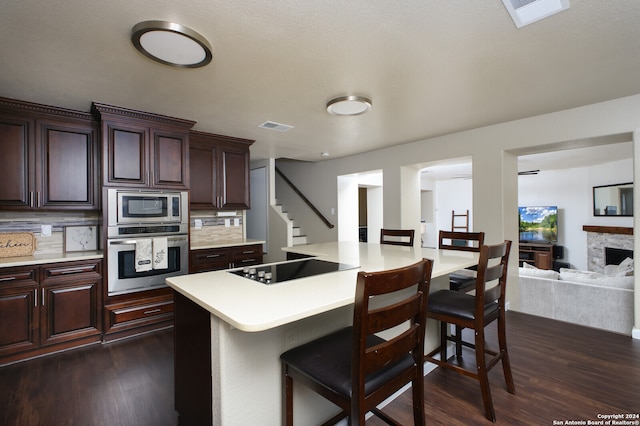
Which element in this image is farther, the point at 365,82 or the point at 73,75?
the point at 365,82

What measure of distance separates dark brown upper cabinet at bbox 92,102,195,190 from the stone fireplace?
7.66m

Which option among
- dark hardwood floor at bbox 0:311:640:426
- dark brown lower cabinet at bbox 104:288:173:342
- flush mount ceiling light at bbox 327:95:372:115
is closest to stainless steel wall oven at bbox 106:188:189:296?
dark brown lower cabinet at bbox 104:288:173:342

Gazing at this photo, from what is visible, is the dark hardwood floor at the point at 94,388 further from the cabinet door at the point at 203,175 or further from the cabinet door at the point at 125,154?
the cabinet door at the point at 203,175

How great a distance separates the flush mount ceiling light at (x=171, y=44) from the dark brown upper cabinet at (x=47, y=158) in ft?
5.71

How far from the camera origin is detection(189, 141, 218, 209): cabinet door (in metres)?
3.82

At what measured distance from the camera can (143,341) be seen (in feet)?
9.52

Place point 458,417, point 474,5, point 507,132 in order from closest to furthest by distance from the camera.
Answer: point 474,5 → point 458,417 → point 507,132

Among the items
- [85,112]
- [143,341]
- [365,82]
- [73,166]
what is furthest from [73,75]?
[143,341]

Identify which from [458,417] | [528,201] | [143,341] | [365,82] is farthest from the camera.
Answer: [528,201]

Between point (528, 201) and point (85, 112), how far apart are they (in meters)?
9.11

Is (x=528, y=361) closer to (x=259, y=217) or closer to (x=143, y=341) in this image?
(x=143, y=341)

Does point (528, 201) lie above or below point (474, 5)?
below

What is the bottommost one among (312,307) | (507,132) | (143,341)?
(143,341)

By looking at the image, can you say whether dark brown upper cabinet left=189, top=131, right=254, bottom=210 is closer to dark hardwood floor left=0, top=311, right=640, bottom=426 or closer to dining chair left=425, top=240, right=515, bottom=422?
dark hardwood floor left=0, top=311, right=640, bottom=426
